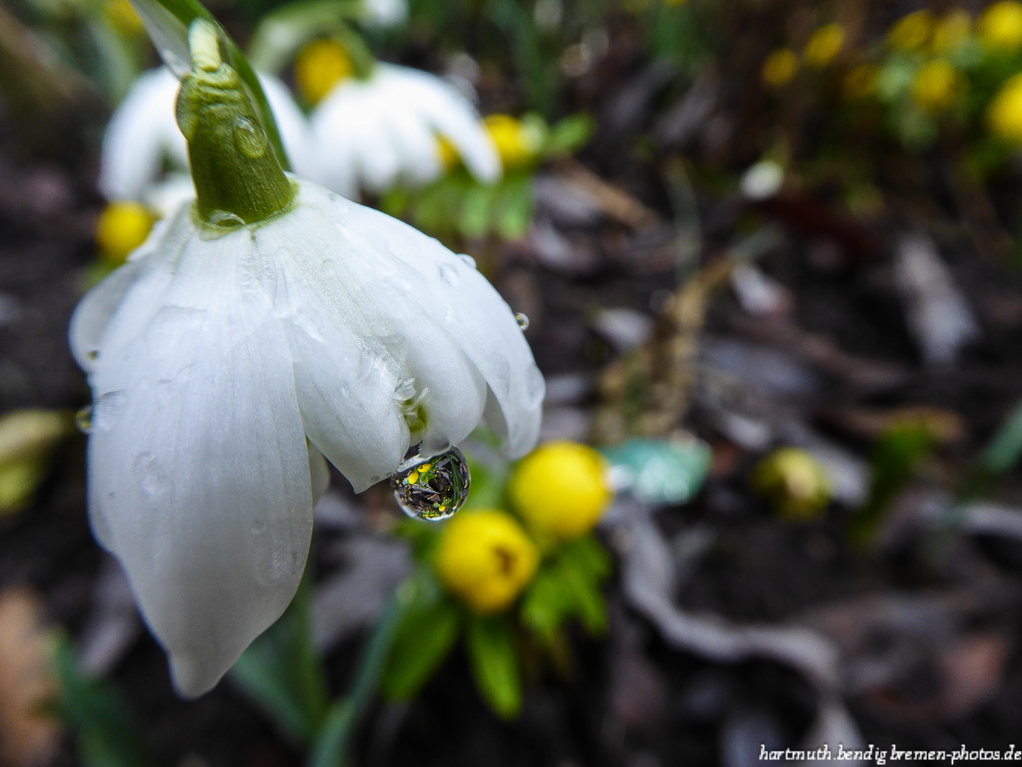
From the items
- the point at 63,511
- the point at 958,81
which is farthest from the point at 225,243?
the point at 958,81

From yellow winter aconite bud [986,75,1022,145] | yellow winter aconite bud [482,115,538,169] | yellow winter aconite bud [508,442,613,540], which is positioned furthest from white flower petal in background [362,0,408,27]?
yellow winter aconite bud [986,75,1022,145]

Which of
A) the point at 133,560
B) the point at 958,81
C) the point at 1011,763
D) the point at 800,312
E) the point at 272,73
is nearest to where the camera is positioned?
the point at 133,560

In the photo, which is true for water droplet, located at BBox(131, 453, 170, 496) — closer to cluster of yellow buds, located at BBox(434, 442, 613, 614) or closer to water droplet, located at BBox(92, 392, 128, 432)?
water droplet, located at BBox(92, 392, 128, 432)

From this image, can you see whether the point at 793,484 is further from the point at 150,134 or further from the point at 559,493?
the point at 150,134

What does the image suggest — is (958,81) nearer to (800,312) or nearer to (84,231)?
(800,312)

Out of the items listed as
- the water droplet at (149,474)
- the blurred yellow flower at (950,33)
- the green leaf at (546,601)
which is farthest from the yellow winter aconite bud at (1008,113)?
the water droplet at (149,474)

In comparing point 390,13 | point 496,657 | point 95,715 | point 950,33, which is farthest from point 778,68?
point 95,715
